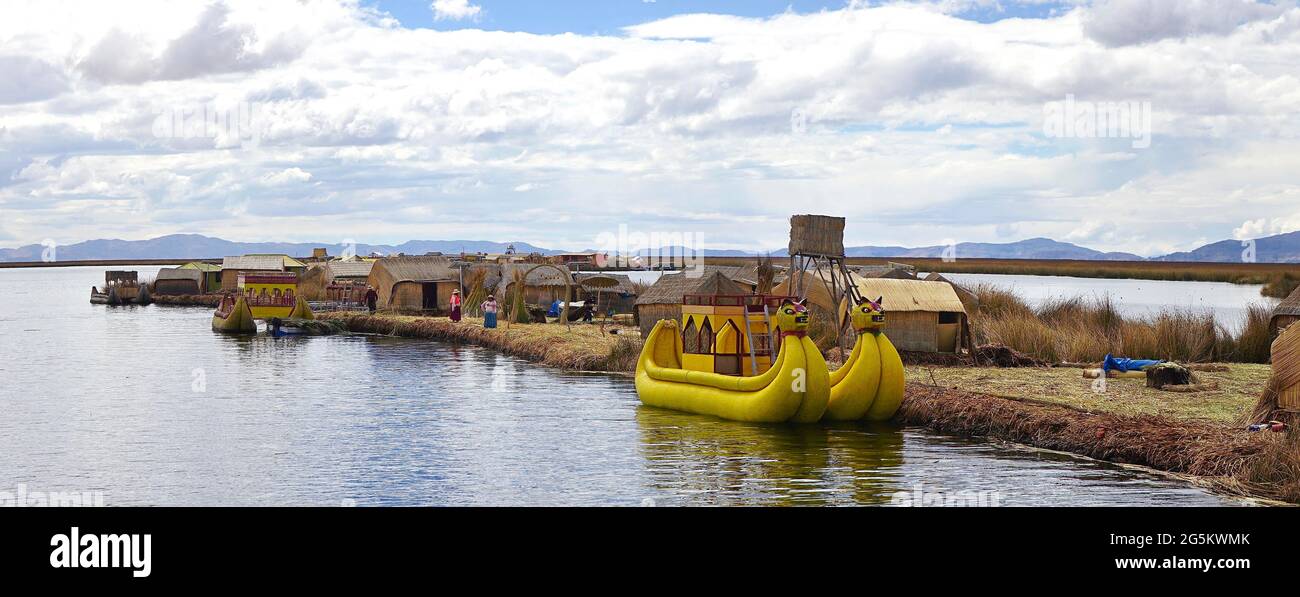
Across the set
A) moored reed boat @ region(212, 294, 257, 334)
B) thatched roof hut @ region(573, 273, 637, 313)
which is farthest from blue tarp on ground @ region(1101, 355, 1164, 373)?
moored reed boat @ region(212, 294, 257, 334)

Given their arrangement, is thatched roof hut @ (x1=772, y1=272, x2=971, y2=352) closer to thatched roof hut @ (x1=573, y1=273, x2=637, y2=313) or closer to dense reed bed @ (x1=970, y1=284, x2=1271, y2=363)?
dense reed bed @ (x1=970, y1=284, x2=1271, y2=363)

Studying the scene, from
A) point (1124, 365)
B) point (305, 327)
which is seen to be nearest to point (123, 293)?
point (305, 327)

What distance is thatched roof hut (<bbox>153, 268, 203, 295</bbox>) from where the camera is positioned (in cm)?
9325

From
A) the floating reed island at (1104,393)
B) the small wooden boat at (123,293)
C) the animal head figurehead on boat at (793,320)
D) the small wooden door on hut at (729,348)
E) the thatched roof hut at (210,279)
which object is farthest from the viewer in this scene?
the small wooden boat at (123,293)

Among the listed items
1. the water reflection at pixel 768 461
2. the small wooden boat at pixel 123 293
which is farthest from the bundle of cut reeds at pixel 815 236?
the small wooden boat at pixel 123 293

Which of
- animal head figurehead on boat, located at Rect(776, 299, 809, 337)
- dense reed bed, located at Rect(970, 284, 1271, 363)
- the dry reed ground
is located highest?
animal head figurehead on boat, located at Rect(776, 299, 809, 337)

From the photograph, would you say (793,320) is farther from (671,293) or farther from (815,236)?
(671,293)

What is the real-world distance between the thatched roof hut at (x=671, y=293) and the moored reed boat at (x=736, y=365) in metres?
8.69

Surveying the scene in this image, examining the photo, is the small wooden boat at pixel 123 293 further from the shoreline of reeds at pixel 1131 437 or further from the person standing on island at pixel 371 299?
the shoreline of reeds at pixel 1131 437

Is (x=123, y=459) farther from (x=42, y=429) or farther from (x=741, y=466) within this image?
(x=741, y=466)

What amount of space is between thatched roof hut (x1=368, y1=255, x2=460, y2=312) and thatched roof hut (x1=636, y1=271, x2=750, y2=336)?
22.8 metres

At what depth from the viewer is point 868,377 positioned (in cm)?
2391

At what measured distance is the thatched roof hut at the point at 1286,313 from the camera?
2916 centimetres

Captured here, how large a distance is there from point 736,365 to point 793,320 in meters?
3.98
